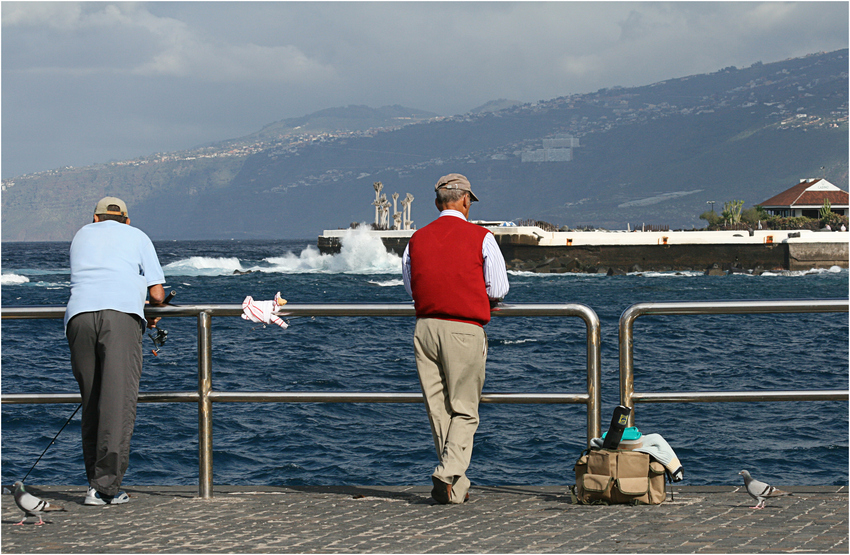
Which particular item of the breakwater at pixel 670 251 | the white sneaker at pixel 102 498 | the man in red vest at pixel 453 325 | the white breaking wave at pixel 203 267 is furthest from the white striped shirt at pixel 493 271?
the white breaking wave at pixel 203 267

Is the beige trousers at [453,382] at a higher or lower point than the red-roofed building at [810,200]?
lower

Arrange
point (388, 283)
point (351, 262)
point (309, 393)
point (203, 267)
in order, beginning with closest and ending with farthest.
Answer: point (309, 393) → point (388, 283) → point (351, 262) → point (203, 267)

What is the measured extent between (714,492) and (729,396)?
55 centimetres

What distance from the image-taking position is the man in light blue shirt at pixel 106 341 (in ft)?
16.0

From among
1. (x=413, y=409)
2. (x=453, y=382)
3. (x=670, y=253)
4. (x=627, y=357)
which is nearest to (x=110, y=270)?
(x=453, y=382)

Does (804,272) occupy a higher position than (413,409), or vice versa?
(804,272)

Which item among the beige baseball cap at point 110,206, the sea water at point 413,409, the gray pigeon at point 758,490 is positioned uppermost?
the beige baseball cap at point 110,206

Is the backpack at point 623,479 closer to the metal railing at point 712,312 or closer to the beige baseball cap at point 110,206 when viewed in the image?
the metal railing at point 712,312

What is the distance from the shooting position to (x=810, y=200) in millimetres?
111812

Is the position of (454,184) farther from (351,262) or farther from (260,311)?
(351,262)

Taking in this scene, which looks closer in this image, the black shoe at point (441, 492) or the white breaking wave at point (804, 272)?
the black shoe at point (441, 492)

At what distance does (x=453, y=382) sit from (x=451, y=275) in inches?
23.0

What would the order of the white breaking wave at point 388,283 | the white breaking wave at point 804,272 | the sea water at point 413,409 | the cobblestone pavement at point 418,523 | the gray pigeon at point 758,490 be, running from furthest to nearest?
the white breaking wave at point 804,272 → the white breaking wave at point 388,283 → the sea water at point 413,409 → the gray pigeon at point 758,490 → the cobblestone pavement at point 418,523

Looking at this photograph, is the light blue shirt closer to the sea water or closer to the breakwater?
the sea water
